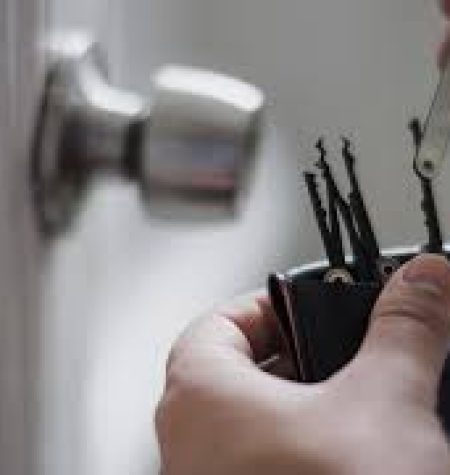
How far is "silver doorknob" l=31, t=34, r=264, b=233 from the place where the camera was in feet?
1.06

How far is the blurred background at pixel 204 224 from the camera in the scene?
37 cm

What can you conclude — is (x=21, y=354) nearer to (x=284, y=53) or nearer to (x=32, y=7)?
(x=32, y=7)

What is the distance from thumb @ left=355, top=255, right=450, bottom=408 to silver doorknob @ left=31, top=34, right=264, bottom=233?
2.4 inches

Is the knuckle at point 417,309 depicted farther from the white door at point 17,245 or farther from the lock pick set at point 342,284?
the white door at point 17,245

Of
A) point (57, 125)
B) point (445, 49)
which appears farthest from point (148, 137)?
point (445, 49)

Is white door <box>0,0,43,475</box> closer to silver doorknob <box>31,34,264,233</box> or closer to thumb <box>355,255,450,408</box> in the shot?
silver doorknob <box>31,34,264,233</box>

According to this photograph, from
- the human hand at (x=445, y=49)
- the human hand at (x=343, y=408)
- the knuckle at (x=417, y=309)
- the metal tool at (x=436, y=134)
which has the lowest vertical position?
the human hand at (x=343, y=408)

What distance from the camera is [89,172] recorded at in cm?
34

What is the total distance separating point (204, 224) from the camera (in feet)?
1.25

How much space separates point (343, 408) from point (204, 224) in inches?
3.7

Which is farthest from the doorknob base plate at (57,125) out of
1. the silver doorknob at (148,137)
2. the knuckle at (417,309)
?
the knuckle at (417,309)

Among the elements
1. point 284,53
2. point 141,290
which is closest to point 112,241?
point 141,290

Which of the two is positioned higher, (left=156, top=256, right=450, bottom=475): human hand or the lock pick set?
A: the lock pick set

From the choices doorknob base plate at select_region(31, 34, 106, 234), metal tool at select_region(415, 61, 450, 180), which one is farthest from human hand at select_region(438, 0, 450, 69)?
doorknob base plate at select_region(31, 34, 106, 234)
